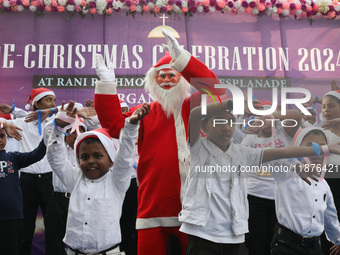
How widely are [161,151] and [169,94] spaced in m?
0.42

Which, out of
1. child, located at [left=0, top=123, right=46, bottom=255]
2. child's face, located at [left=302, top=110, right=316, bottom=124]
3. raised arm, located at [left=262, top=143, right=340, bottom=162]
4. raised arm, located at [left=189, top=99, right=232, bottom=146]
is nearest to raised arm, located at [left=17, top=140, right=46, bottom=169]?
child, located at [left=0, top=123, right=46, bottom=255]

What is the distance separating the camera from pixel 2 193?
2908 mm

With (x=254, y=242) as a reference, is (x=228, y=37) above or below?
above

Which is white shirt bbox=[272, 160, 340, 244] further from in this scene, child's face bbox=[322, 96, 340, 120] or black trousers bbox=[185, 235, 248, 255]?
child's face bbox=[322, 96, 340, 120]

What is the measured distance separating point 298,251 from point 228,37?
128 inches

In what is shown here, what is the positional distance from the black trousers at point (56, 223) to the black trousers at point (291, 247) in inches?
66.3

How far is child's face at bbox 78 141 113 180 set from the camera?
235cm

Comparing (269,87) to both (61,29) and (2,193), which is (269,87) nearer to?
(61,29)

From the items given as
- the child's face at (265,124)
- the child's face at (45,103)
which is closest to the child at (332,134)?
the child's face at (265,124)

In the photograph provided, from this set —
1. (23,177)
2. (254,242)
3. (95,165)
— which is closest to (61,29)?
(23,177)

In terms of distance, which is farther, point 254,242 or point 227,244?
point 254,242

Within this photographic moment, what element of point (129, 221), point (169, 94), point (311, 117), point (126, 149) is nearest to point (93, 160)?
point (126, 149)

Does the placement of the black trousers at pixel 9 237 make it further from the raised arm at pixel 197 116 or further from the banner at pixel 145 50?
the banner at pixel 145 50

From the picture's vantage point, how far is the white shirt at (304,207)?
2533 millimetres
